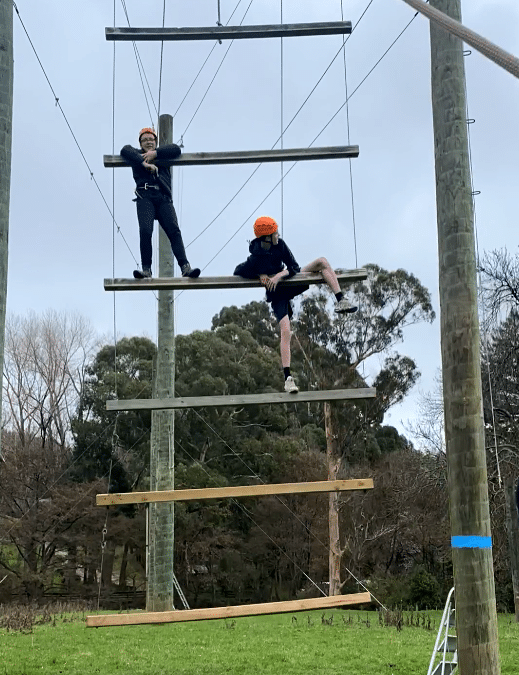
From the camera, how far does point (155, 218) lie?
24.8 ft

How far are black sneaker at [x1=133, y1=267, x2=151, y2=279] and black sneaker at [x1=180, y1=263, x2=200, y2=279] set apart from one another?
28cm

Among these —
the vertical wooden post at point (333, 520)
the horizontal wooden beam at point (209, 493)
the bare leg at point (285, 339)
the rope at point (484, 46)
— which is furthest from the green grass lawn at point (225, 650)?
the vertical wooden post at point (333, 520)

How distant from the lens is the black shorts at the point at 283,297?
7.26m

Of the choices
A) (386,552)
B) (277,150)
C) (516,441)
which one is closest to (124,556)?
(386,552)

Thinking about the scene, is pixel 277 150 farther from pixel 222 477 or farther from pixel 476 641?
pixel 222 477

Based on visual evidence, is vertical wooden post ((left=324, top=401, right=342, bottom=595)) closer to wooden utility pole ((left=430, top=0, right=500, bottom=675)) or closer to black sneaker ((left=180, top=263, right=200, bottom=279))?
black sneaker ((left=180, top=263, right=200, bottom=279))

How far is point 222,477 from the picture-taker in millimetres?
27859

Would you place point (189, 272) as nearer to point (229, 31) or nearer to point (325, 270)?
point (325, 270)

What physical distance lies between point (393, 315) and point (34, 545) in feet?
46.0

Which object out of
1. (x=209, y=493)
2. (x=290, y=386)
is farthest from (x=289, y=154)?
(x=209, y=493)

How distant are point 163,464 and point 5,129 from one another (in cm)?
596

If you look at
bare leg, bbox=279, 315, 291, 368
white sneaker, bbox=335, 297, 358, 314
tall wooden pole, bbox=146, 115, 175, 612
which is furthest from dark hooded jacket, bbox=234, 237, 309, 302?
Answer: tall wooden pole, bbox=146, 115, 175, 612

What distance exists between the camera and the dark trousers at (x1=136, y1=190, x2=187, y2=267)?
7.25 m

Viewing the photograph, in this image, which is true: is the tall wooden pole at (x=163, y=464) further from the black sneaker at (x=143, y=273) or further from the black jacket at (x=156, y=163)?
the black sneaker at (x=143, y=273)
